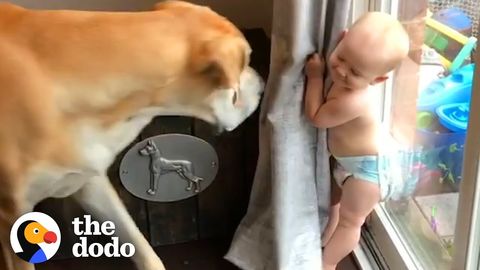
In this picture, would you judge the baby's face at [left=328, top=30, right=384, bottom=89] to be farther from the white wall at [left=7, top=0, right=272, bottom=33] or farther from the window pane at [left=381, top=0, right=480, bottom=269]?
the white wall at [left=7, top=0, right=272, bottom=33]

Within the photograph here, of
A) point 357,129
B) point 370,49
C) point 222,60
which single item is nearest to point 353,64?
point 370,49

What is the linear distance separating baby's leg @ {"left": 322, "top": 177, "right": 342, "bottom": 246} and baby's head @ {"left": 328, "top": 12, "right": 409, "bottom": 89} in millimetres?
317

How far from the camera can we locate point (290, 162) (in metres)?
1.38

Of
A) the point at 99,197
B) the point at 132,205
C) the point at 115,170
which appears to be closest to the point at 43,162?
the point at 99,197

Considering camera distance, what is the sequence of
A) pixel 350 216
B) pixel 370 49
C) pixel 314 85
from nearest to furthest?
pixel 370 49 < pixel 314 85 < pixel 350 216

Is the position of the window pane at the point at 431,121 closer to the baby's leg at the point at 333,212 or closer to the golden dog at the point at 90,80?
the baby's leg at the point at 333,212

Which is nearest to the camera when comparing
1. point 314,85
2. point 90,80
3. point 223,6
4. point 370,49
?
point 90,80

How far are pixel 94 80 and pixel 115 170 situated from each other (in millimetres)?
398

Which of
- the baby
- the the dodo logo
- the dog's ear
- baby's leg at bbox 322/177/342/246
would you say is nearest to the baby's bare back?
the baby

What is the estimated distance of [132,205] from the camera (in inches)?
61.0

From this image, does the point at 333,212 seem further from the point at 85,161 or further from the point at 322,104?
the point at 85,161

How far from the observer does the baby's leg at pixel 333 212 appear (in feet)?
4.93

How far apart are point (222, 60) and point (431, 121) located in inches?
23.1

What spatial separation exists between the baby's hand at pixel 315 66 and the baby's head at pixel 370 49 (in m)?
0.05
